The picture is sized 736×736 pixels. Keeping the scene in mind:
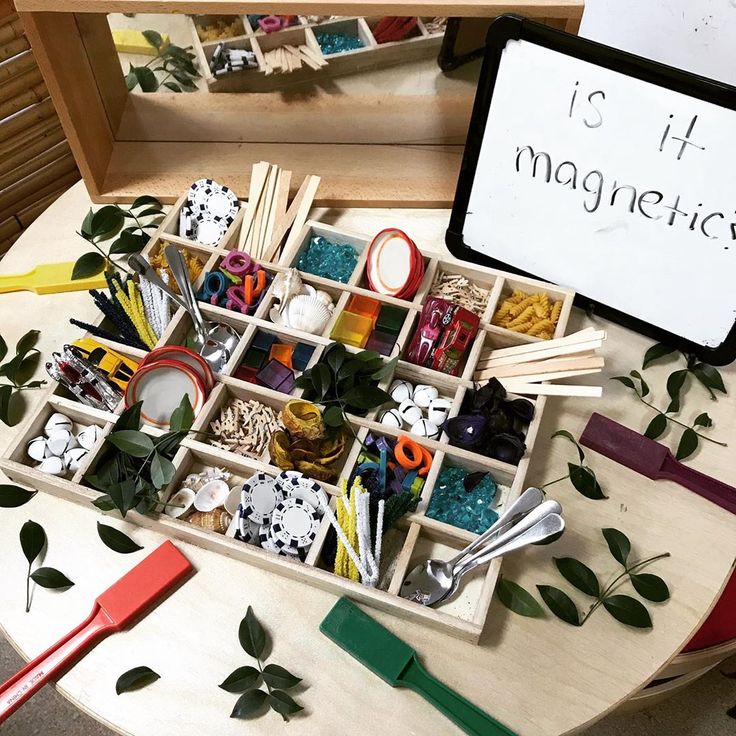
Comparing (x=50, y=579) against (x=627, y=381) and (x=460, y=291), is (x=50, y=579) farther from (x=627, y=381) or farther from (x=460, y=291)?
(x=627, y=381)

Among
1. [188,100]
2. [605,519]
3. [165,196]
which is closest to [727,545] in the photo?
[605,519]

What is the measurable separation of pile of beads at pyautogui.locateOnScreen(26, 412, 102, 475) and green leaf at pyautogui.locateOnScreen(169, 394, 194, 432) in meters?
0.08

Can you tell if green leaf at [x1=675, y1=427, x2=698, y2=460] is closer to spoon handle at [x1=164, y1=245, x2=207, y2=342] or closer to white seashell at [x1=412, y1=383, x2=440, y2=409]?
white seashell at [x1=412, y1=383, x2=440, y2=409]

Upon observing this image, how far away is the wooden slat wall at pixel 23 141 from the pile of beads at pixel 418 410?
866mm

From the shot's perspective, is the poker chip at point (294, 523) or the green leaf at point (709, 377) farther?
the green leaf at point (709, 377)

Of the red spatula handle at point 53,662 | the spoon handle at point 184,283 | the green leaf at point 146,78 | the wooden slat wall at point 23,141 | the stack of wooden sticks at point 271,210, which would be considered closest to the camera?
the red spatula handle at point 53,662

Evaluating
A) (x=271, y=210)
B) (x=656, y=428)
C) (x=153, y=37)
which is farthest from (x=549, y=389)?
Result: (x=153, y=37)

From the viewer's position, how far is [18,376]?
2.96ft

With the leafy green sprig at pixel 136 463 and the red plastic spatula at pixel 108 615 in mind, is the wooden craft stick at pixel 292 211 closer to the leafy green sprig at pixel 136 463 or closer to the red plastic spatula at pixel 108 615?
the leafy green sprig at pixel 136 463

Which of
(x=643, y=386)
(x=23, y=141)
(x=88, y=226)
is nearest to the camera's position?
(x=643, y=386)

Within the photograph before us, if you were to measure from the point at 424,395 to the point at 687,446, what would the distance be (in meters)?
0.30

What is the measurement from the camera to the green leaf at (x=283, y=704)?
27.1 inches

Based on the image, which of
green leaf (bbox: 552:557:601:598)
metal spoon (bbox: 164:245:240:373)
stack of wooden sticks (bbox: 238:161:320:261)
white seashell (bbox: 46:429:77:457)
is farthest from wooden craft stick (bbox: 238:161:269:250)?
green leaf (bbox: 552:557:601:598)

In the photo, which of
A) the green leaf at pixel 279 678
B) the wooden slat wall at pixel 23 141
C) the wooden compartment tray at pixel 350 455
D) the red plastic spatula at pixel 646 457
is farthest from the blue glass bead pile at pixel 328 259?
the wooden slat wall at pixel 23 141
